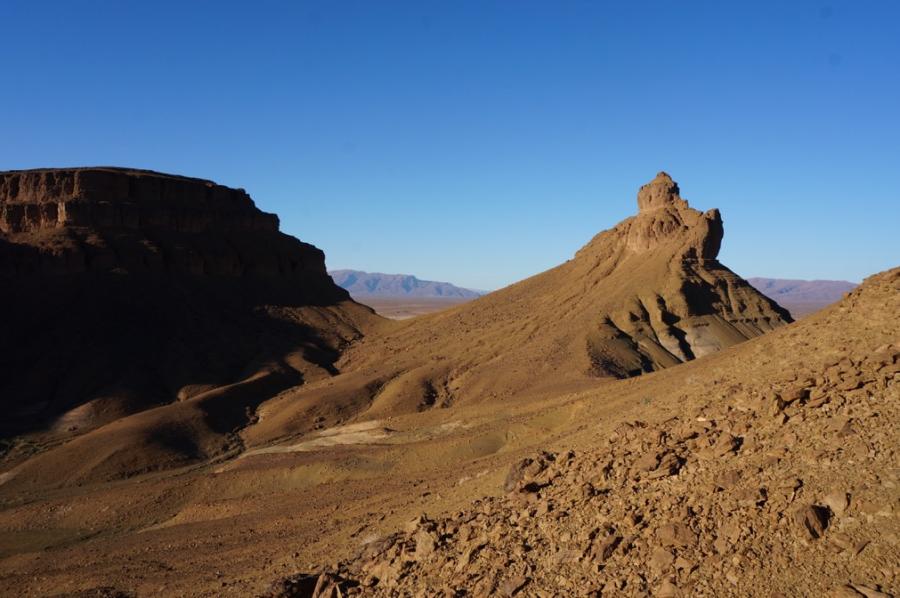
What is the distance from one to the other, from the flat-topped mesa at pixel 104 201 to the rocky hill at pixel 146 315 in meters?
0.12

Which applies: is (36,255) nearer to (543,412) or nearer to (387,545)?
(543,412)

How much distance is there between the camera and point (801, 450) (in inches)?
368

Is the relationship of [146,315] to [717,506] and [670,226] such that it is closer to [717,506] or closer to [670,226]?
[670,226]

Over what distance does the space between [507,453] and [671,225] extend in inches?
1811

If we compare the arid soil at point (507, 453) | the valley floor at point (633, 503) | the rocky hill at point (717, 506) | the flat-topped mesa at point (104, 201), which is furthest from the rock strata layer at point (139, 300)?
the rocky hill at point (717, 506)

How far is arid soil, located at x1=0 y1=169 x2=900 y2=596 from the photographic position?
8.66 meters

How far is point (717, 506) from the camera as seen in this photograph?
8953 mm

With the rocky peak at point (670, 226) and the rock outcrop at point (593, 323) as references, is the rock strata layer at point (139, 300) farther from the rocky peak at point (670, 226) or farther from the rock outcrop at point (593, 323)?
the rocky peak at point (670, 226)

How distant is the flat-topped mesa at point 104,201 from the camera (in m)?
60.7

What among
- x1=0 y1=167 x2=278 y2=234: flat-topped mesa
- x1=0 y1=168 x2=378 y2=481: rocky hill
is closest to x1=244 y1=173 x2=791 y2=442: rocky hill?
x1=0 y1=168 x2=378 y2=481: rocky hill

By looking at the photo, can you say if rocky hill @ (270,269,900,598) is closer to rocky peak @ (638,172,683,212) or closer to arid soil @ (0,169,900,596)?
arid soil @ (0,169,900,596)

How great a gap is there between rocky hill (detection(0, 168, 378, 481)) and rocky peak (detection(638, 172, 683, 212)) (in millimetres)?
29712

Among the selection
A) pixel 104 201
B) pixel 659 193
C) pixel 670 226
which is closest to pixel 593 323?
pixel 670 226

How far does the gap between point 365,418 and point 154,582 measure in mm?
26785
